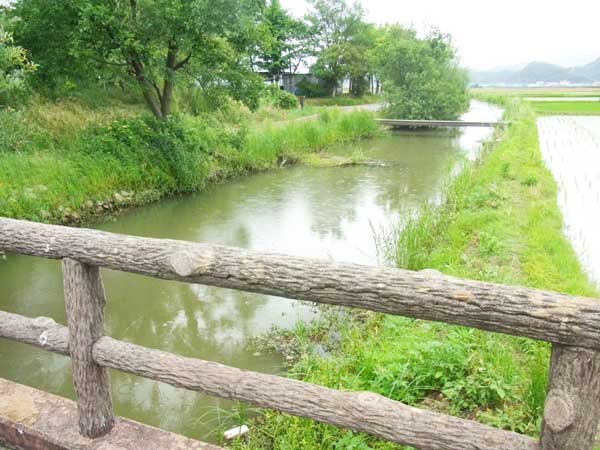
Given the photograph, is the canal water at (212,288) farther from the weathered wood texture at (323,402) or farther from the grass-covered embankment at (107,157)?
the weathered wood texture at (323,402)

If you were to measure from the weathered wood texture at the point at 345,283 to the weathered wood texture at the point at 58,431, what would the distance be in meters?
0.70

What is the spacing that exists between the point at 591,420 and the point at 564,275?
332 cm

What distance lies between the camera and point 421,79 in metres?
19.6

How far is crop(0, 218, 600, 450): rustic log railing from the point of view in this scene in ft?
4.57

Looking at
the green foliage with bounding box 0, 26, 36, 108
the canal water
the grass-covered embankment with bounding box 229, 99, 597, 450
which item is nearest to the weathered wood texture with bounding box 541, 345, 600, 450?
the grass-covered embankment with bounding box 229, 99, 597, 450


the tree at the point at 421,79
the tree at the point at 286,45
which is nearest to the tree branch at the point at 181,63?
the tree at the point at 421,79

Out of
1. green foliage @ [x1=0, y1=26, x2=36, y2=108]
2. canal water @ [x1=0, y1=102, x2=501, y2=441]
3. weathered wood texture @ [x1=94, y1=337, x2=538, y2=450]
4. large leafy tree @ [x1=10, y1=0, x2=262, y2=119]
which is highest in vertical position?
large leafy tree @ [x1=10, y1=0, x2=262, y2=119]

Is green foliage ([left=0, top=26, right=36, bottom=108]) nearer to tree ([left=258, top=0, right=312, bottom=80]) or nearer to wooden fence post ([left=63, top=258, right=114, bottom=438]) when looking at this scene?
wooden fence post ([left=63, top=258, right=114, bottom=438])

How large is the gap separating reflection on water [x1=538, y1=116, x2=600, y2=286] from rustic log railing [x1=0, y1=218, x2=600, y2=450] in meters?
3.73

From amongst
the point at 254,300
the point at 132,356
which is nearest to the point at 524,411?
the point at 132,356

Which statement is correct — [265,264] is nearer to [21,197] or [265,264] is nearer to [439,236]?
[439,236]

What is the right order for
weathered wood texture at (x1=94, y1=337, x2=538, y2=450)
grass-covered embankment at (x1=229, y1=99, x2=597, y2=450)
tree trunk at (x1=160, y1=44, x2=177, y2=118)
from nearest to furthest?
weathered wood texture at (x1=94, y1=337, x2=538, y2=450)
grass-covered embankment at (x1=229, y1=99, x2=597, y2=450)
tree trunk at (x1=160, y1=44, x2=177, y2=118)

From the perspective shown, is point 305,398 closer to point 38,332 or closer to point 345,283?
point 345,283

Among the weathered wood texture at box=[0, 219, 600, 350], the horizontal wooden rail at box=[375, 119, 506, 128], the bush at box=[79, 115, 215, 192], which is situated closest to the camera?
Result: the weathered wood texture at box=[0, 219, 600, 350]
